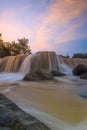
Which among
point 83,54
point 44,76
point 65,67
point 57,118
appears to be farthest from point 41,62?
point 57,118

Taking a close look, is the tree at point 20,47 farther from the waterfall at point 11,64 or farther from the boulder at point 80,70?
the boulder at point 80,70

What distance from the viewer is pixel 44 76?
12.0 m

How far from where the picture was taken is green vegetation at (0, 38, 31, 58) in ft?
103

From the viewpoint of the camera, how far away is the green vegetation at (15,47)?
103 ft

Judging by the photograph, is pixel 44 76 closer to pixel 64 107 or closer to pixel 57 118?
pixel 64 107

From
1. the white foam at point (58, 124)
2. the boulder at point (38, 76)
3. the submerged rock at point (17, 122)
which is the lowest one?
the white foam at point (58, 124)

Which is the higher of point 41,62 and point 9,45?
point 9,45

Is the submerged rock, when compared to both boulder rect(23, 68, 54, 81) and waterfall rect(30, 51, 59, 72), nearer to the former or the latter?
boulder rect(23, 68, 54, 81)

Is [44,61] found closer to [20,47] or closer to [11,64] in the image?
[11,64]

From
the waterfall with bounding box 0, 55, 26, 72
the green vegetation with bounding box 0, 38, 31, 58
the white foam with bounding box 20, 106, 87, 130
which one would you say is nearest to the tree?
the green vegetation with bounding box 0, 38, 31, 58

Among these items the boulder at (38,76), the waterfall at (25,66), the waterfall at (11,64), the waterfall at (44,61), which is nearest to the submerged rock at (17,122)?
the boulder at (38,76)

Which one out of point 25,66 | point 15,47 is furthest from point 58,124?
point 15,47

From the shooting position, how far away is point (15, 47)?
106 ft

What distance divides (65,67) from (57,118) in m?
13.1
